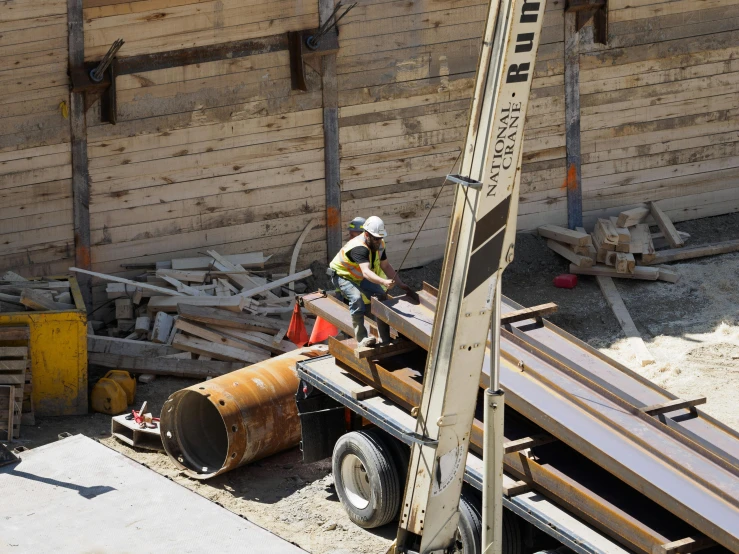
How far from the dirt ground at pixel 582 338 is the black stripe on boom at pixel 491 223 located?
3.42m

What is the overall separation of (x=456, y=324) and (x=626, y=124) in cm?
980

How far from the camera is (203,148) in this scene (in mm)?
13234

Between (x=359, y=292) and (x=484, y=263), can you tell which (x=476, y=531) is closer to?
(x=359, y=292)

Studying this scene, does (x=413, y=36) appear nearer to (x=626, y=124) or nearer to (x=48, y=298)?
(x=626, y=124)

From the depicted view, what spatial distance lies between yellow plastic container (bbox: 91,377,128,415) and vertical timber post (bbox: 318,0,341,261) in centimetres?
360

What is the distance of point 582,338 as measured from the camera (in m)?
13.1

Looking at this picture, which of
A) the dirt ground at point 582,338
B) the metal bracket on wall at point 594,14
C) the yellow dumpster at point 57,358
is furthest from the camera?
the metal bracket on wall at point 594,14

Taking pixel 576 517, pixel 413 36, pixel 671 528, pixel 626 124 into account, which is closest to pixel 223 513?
pixel 576 517

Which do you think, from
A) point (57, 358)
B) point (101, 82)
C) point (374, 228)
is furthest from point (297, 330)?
point (101, 82)

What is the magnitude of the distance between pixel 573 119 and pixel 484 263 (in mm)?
9146

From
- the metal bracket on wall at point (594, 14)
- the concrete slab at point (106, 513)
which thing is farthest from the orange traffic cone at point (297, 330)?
the metal bracket on wall at point (594, 14)

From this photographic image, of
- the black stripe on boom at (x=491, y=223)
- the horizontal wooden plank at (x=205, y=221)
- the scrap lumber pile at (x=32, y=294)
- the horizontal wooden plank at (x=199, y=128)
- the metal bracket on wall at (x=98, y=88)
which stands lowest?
the scrap lumber pile at (x=32, y=294)

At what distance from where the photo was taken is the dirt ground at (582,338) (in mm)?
9500

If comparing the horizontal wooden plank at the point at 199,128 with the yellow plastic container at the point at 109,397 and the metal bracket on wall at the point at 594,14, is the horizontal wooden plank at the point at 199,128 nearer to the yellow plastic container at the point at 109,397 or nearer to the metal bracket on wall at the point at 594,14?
the yellow plastic container at the point at 109,397
